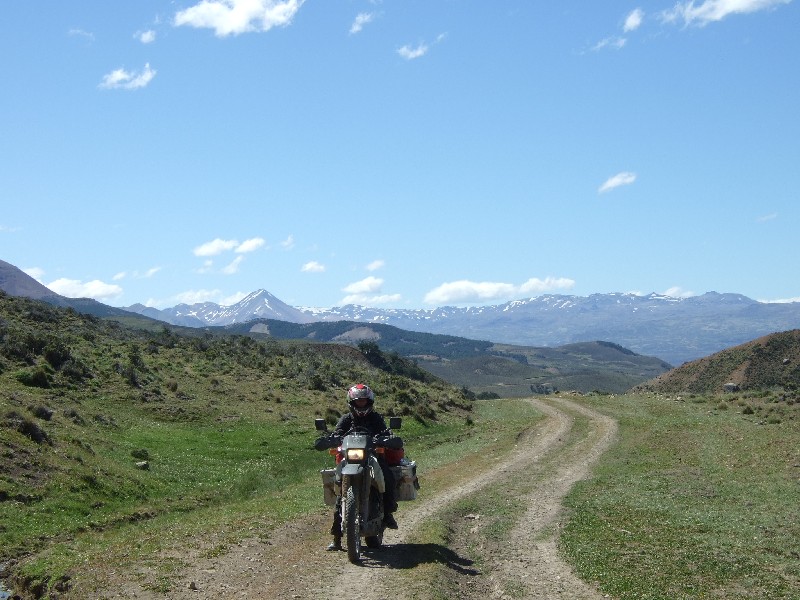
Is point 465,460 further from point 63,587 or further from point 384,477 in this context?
point 63,587

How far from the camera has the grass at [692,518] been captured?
1239 cm

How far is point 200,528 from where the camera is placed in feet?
53.5

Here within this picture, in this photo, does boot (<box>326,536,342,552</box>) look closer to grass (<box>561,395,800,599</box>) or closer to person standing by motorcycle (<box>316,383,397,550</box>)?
person standing by motorcycle (<box>316,383,397,550</box>)

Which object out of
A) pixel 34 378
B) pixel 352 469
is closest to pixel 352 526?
pixel 352 469

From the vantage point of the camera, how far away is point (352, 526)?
12.9 meters

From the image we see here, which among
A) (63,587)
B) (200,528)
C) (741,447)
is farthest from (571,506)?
(741,447)

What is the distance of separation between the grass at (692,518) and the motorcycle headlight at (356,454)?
438cm

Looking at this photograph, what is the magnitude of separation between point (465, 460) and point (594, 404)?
3188cm

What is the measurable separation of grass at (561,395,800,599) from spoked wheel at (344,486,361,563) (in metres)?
3.99

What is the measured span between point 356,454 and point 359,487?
60 centimetres

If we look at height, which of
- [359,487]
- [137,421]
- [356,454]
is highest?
[356,454]

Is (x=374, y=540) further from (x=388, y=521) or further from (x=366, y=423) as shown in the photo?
(x=366, y=423)

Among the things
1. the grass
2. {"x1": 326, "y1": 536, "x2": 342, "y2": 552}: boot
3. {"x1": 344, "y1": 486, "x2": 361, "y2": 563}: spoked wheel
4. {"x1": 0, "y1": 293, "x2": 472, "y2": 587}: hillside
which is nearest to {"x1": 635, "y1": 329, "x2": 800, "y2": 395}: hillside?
{"x1": 0, "y1": 293, "x2": 472, "y2": 587}: hillside

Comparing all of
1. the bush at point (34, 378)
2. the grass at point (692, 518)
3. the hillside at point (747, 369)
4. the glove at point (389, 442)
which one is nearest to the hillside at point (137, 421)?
the bush at point (34, 378)
